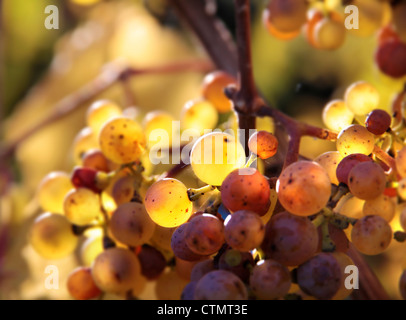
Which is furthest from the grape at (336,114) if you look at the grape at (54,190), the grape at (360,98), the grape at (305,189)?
the grape at (54,190)

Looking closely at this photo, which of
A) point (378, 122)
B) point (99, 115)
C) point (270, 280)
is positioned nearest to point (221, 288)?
point (270, 280)

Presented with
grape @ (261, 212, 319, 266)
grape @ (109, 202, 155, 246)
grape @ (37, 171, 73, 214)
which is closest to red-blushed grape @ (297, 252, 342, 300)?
grape @ (261, 212, 319, 266)

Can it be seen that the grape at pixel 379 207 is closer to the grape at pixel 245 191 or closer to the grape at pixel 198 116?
the grape at pixel 245 191

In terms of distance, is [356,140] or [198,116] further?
[198,116]

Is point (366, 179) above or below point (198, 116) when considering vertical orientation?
below

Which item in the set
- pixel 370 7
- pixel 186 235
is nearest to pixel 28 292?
→ pixel 186 235

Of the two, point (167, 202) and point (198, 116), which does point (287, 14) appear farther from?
point (167, 202)
